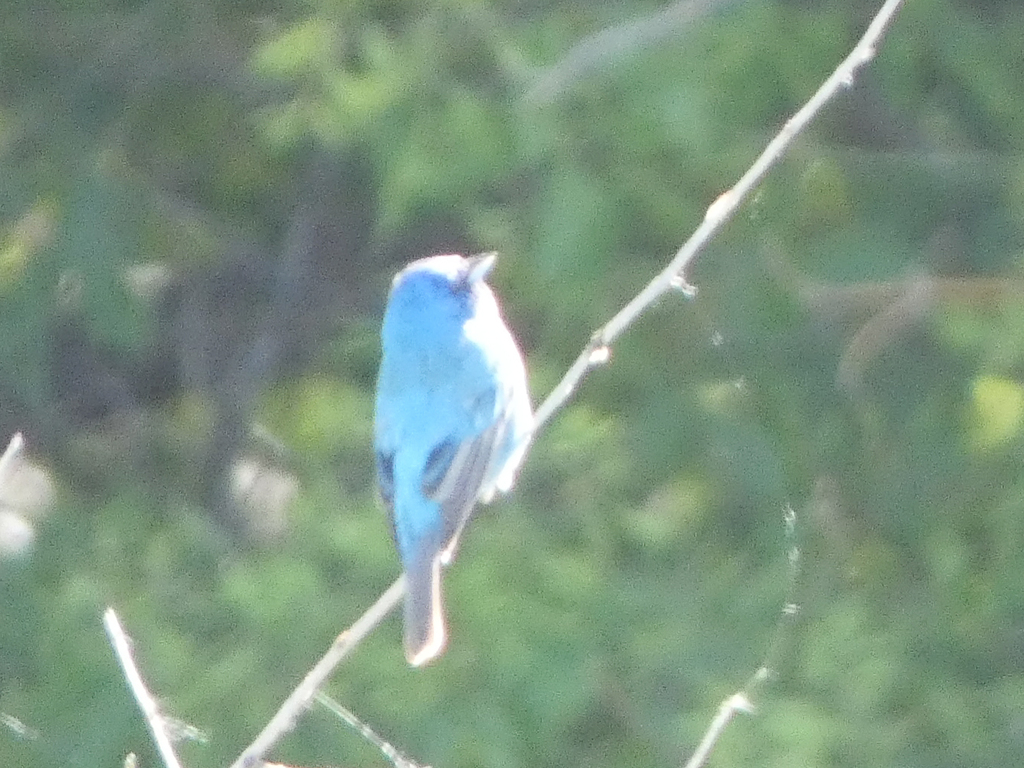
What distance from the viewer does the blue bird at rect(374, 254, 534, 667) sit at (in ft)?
13.2

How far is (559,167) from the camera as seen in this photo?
167 inches

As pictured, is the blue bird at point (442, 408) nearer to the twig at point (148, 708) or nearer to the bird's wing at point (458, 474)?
the bird's wing at point (458, 474)

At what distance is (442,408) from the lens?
4266 millimetres

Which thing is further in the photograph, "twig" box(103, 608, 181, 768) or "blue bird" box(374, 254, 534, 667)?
"blue bird" box(374, 254, 534, 667)

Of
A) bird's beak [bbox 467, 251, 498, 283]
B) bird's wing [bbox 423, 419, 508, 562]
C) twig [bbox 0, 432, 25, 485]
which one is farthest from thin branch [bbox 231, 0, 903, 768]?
bird's beak [bbox 467, 251, 498, 283]

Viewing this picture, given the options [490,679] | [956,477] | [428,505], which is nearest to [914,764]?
[956,477]

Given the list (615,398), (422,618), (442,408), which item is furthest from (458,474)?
(615,398)

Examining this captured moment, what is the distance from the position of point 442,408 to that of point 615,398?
0.62 metres

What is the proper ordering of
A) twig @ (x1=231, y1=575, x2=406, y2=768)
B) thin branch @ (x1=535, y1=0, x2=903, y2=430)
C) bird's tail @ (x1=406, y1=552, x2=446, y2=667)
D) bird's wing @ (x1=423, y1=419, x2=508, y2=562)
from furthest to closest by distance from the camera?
1. bird's wing @ (x1=423, y1=419, x2=508, y2=562)
2. bird's tail @ (x1=406, y1=552, x2=446, y2=667)
3. thin branch @ (x1=535, y1=0, x2=903, y2=430)
4. twig @ (x1=231, y1=575, x2=406, y2=768)

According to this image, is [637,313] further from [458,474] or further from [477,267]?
[477,267]

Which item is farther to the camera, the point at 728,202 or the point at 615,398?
the point at 615,398

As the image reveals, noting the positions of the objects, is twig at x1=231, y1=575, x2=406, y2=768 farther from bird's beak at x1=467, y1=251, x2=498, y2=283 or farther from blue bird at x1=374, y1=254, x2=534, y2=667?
bird's beak at x1=467, y1=251, x2=498, y2=283

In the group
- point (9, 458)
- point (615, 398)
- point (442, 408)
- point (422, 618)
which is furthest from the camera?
point (615, 398)

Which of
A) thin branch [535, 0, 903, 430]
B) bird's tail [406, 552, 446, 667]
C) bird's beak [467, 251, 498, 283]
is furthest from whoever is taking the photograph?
bird's beak [467, 251, 498, 283]
